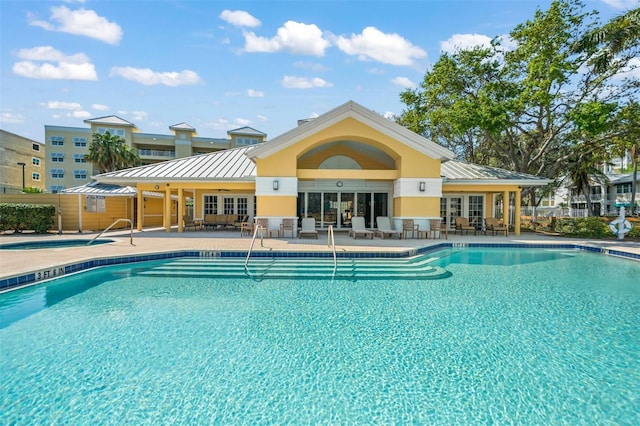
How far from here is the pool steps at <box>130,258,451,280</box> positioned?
377 inches

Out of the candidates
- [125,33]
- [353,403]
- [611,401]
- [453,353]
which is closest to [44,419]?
[353,403]

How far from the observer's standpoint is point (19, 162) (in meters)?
42.8

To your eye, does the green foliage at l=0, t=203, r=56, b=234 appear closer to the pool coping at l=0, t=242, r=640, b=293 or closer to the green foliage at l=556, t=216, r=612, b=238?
the pool coping at l=0, t=242, r=640, b=293

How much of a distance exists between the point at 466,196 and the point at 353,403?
19589 millimetres

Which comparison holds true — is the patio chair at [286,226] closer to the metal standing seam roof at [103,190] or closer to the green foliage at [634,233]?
the metal standing seam roof at [103,190]

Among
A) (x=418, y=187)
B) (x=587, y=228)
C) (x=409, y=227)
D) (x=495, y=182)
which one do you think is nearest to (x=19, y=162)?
(x=409, y=227)

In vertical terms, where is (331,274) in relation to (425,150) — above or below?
below

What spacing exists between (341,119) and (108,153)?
22.7 metres

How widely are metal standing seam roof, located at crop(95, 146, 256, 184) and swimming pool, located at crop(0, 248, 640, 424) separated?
9.59m

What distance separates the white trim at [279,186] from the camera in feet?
52.4

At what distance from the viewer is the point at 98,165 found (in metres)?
28.5

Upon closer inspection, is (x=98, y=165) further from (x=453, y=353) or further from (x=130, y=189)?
(x=453, y=353)

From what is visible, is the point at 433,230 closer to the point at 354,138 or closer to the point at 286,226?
the point at 354,138

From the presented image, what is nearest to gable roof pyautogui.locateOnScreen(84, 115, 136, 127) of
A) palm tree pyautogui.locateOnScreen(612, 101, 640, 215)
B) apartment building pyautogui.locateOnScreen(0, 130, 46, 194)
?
apartment building pyautogui.locateOnScreen(0, 130, 46, 194)
